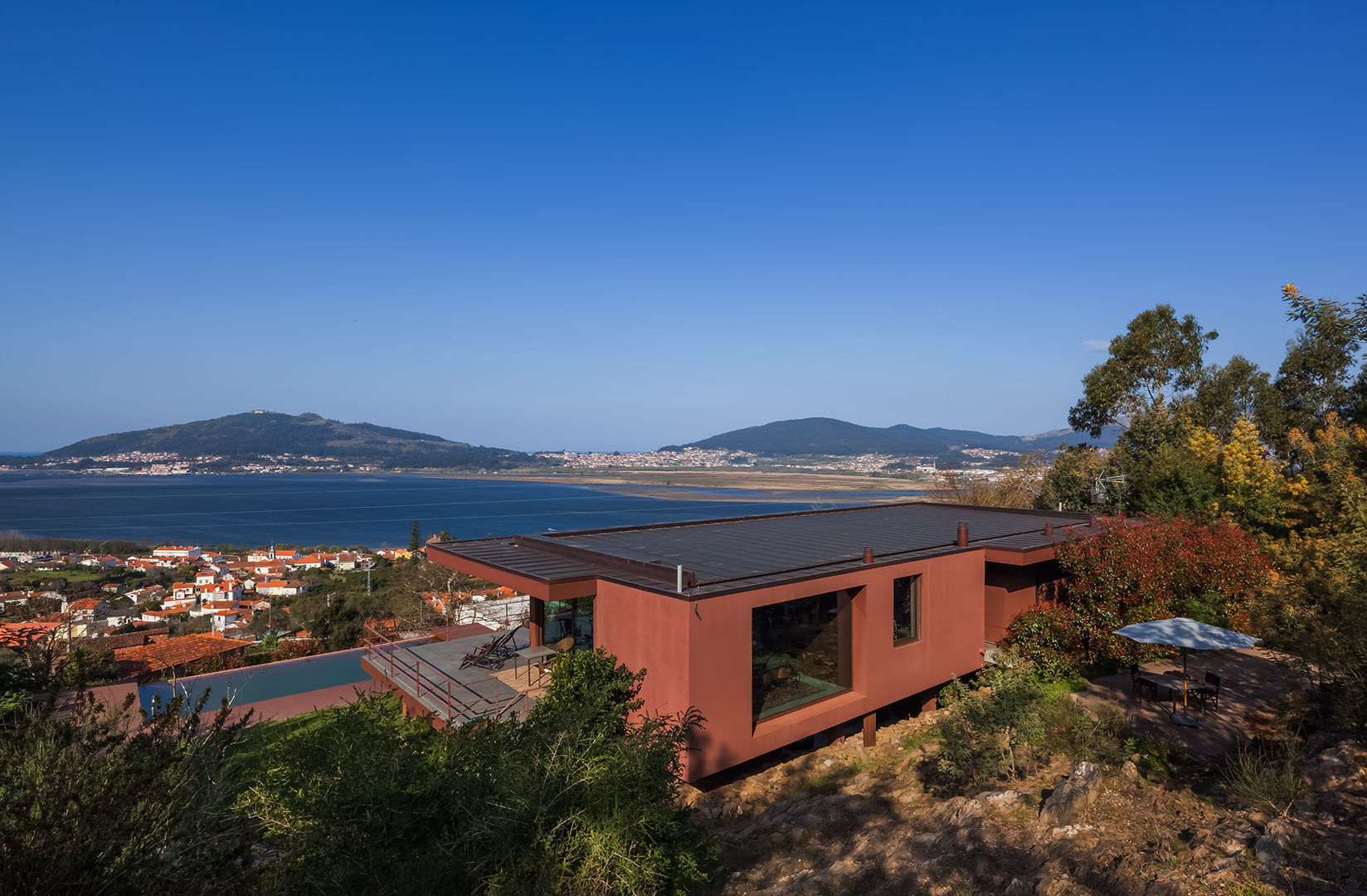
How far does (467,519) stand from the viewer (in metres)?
103

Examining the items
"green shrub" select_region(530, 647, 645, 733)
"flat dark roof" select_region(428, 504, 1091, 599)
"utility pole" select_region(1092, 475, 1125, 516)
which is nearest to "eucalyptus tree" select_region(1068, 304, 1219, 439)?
"utility pole" select_region(1092, 475, 1125, 516)

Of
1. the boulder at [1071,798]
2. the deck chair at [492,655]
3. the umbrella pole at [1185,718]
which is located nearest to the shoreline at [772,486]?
the deck chair at [492,655]

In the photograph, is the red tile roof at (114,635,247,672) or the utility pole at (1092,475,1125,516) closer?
the red tile roof at (114,635,247,672)

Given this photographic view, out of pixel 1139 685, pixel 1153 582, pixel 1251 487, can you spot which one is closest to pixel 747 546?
pixel 1139 685

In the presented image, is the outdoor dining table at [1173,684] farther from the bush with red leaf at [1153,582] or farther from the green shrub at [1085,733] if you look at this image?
the green shrub at [1085,733]

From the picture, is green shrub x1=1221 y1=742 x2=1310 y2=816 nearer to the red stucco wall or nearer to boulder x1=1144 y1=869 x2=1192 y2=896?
boulder x1=1144 y1=869 x2=1192 y2=896

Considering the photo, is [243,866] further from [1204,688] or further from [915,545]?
[1204,688]

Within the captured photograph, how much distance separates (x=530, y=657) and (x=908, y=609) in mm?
6716

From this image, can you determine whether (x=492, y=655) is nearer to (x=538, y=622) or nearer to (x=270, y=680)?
(x=538, y=622)

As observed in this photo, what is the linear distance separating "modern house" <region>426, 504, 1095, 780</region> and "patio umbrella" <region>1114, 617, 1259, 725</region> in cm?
256

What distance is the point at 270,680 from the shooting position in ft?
62.0

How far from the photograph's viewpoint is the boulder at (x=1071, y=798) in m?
6.48

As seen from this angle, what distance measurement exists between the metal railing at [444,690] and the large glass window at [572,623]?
164 cm

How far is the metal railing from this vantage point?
10.5 meters
